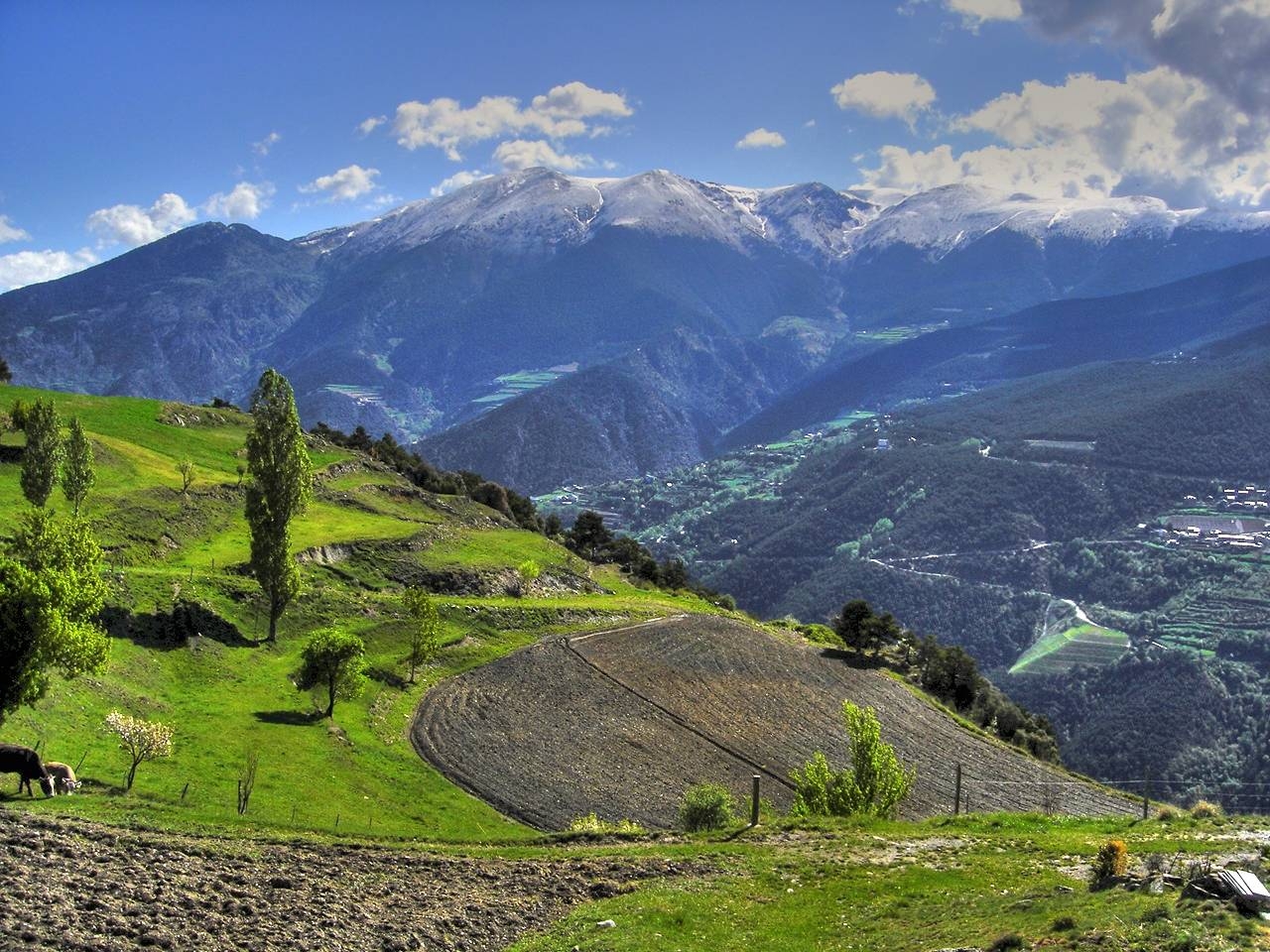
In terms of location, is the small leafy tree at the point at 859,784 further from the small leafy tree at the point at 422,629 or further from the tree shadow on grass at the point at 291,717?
the small leafy tree at the point at 422,629

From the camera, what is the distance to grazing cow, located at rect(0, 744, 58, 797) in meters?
29.1

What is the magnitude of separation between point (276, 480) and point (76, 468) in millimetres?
19521

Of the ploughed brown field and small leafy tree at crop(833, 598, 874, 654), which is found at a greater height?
small leafy tree at crop(833, 598, 874, 654)

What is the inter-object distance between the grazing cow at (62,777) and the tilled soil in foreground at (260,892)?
469 centimetres

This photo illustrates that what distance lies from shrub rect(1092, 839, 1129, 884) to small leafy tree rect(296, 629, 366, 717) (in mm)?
37481

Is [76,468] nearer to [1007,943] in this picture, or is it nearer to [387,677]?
[387,677]

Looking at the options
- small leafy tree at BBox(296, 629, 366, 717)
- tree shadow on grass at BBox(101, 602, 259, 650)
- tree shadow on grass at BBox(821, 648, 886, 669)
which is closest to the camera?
small leafy tree at BBox(296, 629, 366, 717)

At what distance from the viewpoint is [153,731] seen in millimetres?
34688

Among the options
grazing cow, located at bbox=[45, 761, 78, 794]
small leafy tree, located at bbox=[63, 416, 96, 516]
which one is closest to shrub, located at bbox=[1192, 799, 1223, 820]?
grazing cow, located at bbox=[45, 761, 78, 794]

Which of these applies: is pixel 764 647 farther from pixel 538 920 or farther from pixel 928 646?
pixel 538 920

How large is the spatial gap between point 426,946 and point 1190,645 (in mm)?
201212

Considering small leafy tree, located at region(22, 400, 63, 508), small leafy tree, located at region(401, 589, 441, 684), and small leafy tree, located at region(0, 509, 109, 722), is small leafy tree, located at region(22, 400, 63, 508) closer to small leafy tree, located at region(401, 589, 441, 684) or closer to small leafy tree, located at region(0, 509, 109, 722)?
small leafy tree, located at region(401, 589, 441, 684)

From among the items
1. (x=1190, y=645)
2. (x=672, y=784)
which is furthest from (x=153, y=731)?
(x=1190, y=645)

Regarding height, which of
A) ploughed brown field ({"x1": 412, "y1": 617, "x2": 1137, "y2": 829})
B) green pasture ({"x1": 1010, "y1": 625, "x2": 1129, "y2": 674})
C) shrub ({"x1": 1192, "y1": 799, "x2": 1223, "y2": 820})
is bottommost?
green pasture ({"x1": 1010, "y1": 625, "x2": 1129, "y2": 674})
